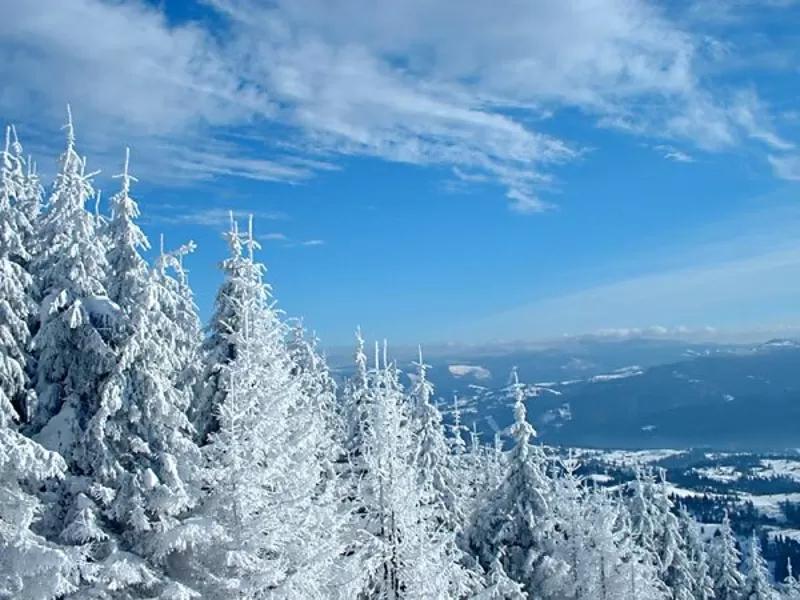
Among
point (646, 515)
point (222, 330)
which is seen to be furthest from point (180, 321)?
point (646, 515)

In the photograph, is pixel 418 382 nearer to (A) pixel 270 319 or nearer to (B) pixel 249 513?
(A) pixel 270 319

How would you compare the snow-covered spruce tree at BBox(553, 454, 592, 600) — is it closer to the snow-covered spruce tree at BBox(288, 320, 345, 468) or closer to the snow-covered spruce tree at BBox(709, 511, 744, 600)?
the snow-covered spruce tree at BBox(288, 320, 345, 468)

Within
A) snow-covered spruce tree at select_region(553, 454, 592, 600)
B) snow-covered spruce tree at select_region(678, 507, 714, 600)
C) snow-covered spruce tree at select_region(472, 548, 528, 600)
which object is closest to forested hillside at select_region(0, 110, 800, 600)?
snow-covered spruce tree at select_region(472, 548, 528, 600)

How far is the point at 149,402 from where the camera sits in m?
17.5

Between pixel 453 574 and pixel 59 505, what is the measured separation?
10839mm

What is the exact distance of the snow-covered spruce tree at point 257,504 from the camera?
54.1 feet

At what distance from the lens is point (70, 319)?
16.6 m

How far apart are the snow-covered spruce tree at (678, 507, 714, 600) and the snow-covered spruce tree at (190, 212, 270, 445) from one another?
3732 centimetres

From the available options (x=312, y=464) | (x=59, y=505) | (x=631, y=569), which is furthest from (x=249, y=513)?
(x=631, y=569)

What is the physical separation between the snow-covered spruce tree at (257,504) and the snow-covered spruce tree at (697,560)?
3600 centimetres

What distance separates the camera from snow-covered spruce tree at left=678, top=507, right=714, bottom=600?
47.9 metres

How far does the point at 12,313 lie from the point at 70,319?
4.20ft

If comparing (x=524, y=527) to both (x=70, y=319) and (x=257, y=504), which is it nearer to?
(x=257, y=504)

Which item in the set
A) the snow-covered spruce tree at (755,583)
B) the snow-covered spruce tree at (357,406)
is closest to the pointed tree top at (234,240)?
the snow-covered spruce tree at (357,406)
